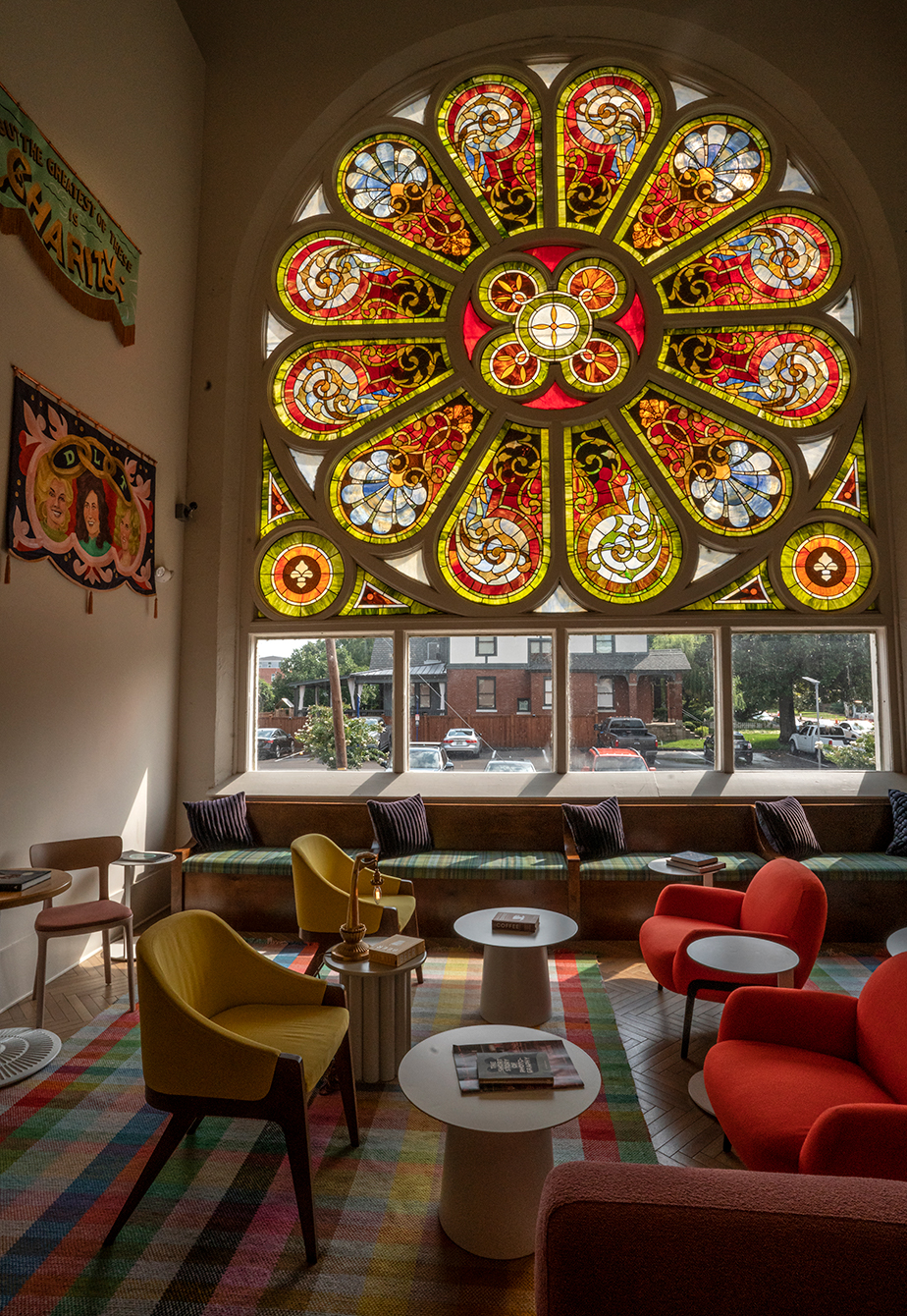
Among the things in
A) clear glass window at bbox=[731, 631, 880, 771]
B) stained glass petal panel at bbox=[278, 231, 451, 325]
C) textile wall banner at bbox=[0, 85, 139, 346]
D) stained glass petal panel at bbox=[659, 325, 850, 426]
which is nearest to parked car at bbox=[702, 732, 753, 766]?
clear glass window at bbox=[731, 631, 880, 771]

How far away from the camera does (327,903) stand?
4004 mm

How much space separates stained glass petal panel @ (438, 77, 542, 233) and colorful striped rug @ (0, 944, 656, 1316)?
21.0 feet

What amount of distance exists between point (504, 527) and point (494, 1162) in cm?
480

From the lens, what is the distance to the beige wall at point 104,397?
160 inches

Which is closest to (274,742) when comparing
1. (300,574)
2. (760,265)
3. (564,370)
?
(300,574)

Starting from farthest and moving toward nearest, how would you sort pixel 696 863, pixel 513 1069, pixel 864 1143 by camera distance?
pixel 696 863 → pixel 513 1069 → pixel 864 1143

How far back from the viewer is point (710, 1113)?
288 centimetres

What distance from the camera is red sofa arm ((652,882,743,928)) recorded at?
13.2 feet

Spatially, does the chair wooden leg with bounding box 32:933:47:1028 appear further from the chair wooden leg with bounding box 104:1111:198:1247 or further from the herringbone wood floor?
the chair wooden leg with bounding box 104:1111:198:1247

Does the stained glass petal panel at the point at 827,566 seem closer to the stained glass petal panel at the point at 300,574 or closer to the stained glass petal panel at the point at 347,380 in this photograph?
the stained glass petal panel at the point at 347,380

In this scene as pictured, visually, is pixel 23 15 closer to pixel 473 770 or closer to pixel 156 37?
pixel 156 37

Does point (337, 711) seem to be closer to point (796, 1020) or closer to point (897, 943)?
point (897, 943)

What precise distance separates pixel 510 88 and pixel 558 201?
111 centimetres

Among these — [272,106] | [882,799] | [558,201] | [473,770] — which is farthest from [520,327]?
[882,799]
